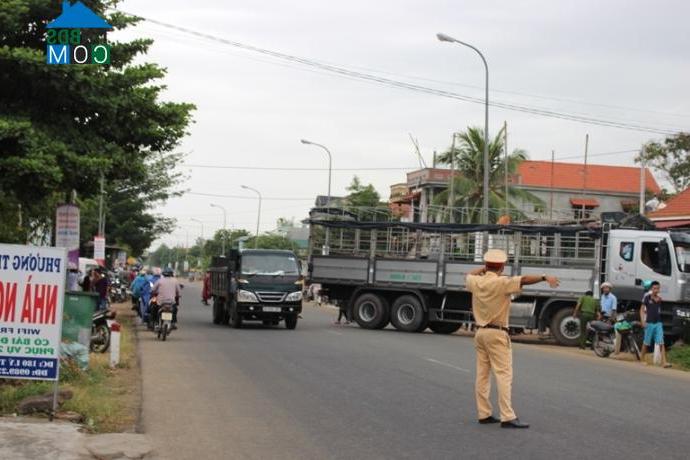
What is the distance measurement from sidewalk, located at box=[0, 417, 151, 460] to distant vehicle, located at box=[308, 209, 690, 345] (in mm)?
16459

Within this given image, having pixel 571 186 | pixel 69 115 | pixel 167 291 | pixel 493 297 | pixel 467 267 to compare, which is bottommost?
pixel 167 291

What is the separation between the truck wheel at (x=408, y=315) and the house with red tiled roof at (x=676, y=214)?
1409 centimetres

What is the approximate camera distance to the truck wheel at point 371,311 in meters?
27.0

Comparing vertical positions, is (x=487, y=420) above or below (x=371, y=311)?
below

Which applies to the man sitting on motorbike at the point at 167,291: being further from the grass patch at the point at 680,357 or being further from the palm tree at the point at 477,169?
the palm tree at the point at 477,169

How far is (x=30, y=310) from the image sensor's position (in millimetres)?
9281

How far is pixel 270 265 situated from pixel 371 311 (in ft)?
11.4

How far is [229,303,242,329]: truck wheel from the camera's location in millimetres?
25750

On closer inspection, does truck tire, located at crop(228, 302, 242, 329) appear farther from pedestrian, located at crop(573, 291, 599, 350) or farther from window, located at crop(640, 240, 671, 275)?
window, located at crop(640, 240, 671, 275)

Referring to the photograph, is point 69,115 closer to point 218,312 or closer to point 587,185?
point 218,312

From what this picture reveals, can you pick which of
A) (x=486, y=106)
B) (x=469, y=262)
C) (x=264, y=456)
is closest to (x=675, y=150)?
(x=486, y=106)

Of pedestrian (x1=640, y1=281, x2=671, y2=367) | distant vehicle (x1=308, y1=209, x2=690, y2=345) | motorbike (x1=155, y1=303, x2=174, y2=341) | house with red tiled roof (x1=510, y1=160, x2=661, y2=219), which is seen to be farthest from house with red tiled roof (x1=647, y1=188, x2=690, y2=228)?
house with red tiled roof (x1=510, y1=160, x2=661, y2=219)

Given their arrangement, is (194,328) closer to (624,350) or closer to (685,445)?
(624,350)
